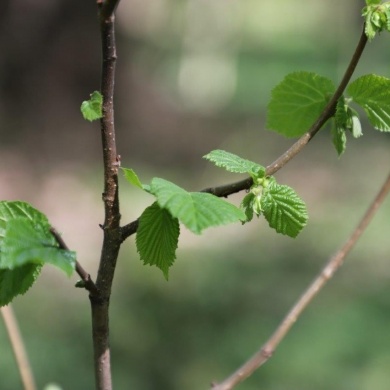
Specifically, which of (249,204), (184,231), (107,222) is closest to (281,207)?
(249,204)

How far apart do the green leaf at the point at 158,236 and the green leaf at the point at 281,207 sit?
0.07m

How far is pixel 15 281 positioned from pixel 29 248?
7 centimetres

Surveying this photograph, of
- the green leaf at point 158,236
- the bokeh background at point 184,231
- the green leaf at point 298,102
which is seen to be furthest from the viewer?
the bokeh background at point 184,231

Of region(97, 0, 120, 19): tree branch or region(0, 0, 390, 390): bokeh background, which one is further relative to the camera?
region(0, 0, 390, 390): bokeh background

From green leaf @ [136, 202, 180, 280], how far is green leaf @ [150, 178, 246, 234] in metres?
0.03

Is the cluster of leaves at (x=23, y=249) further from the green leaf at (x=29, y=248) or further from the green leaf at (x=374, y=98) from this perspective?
the green leaf at (x=374, y=98)

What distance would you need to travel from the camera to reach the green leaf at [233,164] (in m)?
0.56

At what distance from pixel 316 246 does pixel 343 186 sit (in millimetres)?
1270

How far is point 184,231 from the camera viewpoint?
4.48 metres

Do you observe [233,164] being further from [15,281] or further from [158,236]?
[15,281]

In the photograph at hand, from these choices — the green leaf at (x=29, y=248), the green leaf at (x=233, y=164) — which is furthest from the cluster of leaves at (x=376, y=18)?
the green leaf at (x=29, y=248)

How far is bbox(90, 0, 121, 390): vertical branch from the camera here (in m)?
0.47

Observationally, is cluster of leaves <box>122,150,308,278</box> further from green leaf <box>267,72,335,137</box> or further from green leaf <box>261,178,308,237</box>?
green leaf <box>267,72,335,137</box>

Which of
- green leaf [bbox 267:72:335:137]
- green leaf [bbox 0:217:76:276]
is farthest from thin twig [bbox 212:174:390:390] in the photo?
green leaf [bbox 0:217:76:276]
